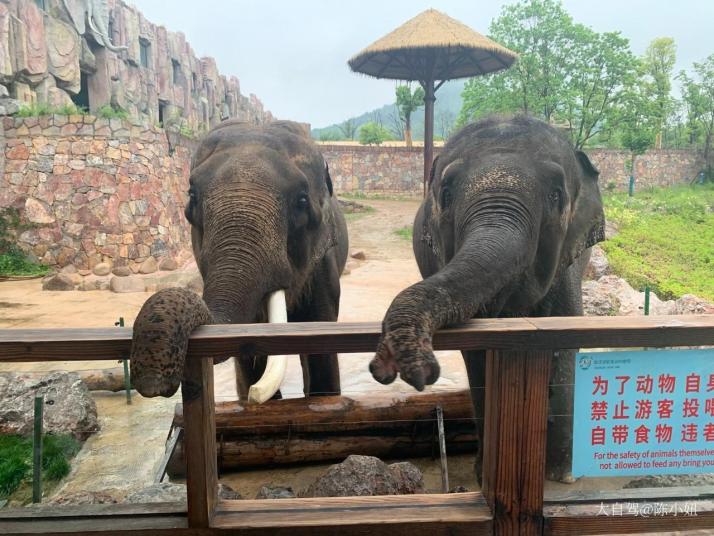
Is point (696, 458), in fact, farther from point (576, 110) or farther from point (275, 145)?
point (576, 110)

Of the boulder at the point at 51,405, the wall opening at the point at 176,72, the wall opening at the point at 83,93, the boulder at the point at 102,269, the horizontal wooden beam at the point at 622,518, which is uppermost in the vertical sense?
the wall opening at the point at 176,72

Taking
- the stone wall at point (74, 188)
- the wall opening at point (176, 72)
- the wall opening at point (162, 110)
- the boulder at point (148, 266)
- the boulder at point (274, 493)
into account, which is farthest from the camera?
the wall opening at point (176, 72)

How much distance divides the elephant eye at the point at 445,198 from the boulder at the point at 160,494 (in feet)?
5.65

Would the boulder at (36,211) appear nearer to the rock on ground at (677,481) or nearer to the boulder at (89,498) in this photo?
the boulder at (89,498)

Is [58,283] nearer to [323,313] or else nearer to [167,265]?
[167,265]

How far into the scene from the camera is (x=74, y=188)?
36.2 feet

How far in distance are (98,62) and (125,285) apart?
9098 millimetres

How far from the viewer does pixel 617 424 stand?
1715mm

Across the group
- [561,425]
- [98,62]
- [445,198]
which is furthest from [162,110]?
[561,425]

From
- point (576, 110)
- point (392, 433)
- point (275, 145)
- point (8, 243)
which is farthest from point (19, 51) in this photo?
point (576, 110)

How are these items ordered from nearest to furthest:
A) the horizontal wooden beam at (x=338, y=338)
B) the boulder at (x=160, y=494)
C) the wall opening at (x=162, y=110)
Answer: the horizontal wooden beam at (x=338, y=338), the boulder at (x=160, y=494), the wall opening at (x=162, y=110)

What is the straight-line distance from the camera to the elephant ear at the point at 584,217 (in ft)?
10.3

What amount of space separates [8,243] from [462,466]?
1001 cm

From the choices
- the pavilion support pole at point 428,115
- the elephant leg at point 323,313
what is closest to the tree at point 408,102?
the pavilion support pole at point 428,115
